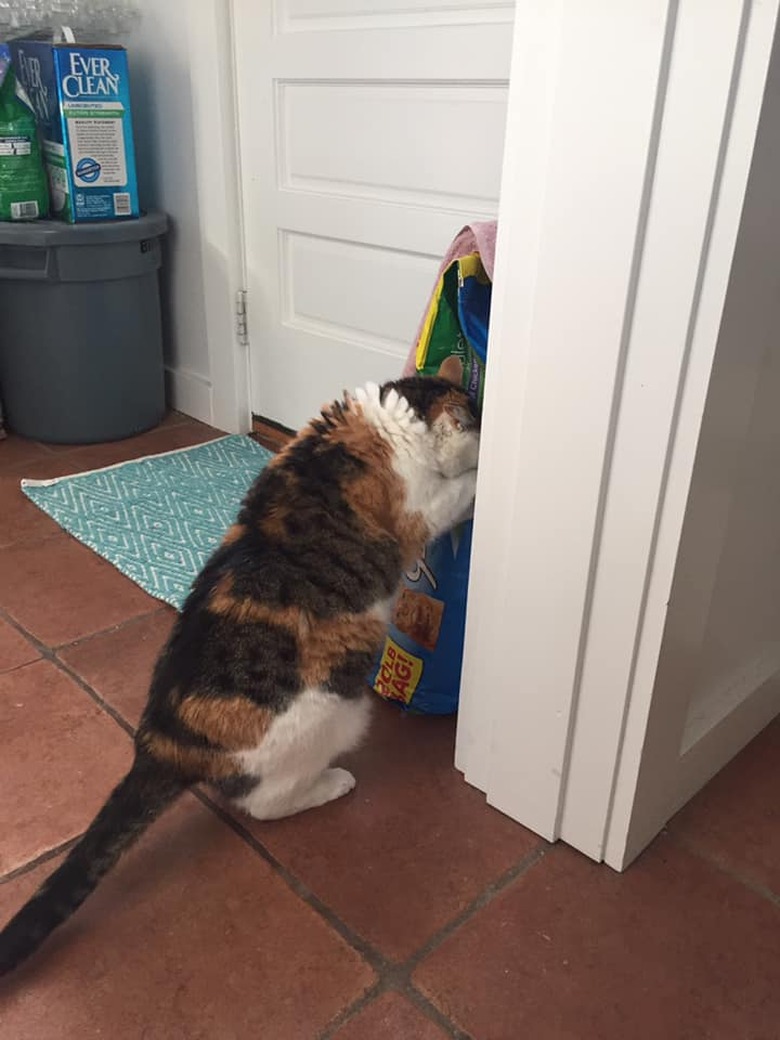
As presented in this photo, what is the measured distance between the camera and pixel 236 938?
104 cm

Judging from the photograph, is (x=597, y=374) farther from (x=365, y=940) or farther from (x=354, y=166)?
(x=354, y=166)

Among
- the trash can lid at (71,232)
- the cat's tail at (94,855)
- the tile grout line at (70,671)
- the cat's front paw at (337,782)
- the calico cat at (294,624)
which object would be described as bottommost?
the tile grout line at (70,671)

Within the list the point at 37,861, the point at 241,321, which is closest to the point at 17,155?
the point at 241,321

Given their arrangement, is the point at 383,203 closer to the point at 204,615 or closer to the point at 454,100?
the point at 454,100

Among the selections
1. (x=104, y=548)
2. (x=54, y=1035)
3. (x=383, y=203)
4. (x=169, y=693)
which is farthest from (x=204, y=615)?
(x=383, y=203)

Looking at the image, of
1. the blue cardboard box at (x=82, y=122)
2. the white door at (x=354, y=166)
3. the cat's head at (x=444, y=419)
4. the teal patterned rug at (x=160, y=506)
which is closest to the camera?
the cat's head at (x=444, y=419)

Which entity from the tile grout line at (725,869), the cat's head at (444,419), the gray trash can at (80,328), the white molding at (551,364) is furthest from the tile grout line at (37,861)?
the gray trash can at (80,328)

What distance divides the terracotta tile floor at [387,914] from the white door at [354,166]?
3.36 ft

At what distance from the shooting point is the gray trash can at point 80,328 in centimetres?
218

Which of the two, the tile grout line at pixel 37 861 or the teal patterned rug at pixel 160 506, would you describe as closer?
the tile grout line at pixel 37 861

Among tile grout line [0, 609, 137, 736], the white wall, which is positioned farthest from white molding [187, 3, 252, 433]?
tile grout line [0, 609, 137, 736]

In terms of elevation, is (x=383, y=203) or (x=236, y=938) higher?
(x=383, y=203)

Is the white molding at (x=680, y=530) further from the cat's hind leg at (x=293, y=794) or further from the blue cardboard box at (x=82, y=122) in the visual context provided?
the blue cardboard box at (x=82, y=122)

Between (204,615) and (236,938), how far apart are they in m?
0.38
